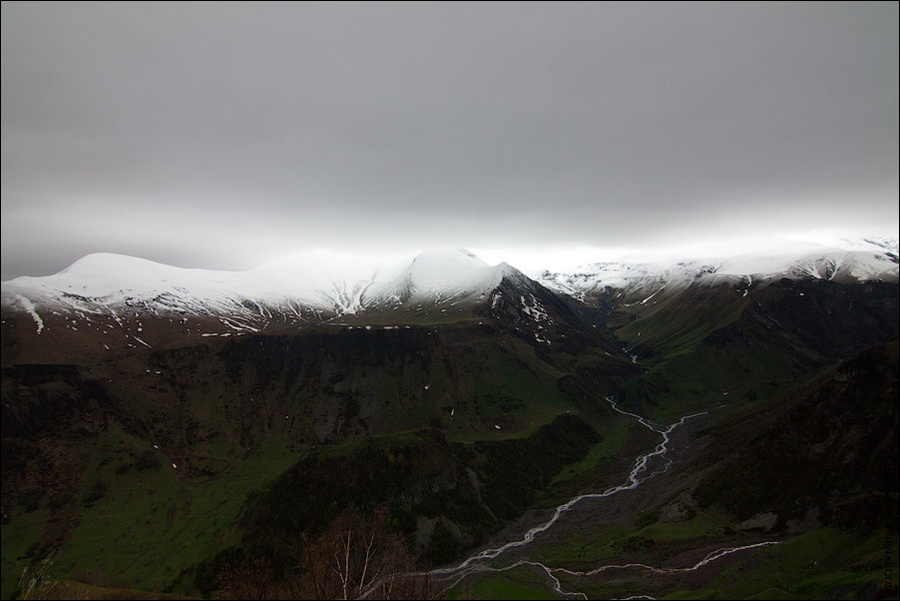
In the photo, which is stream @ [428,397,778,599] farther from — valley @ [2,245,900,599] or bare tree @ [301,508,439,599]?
bare tree @ [301,508,439,599]

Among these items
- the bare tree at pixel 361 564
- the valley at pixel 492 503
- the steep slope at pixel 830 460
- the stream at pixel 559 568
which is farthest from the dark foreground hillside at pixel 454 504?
the stream at pixel 559 568

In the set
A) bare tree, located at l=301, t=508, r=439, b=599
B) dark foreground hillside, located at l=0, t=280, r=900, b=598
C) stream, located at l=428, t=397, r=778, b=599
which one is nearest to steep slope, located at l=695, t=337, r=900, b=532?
dark foreground hillside, located at l=0, t=280, r=900, b=598

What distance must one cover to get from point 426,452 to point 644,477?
3427 inches

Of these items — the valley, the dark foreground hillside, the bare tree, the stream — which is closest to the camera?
the bare tree

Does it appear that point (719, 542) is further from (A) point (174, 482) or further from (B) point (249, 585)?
(A) point (174, 482)

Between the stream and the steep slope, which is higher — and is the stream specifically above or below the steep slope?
below

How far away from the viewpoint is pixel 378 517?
122375 millimetres

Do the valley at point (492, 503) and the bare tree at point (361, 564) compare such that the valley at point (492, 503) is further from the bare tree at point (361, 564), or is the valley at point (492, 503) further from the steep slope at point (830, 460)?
the bare tree at point (361, 564)

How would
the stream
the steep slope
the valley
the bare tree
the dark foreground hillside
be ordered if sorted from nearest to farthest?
the bare tree → the dark foreground hillside → the valley → the stream → the steep slope

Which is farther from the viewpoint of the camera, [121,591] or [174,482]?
[174,482]

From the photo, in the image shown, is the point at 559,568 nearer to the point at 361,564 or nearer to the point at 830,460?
the point at 361,564

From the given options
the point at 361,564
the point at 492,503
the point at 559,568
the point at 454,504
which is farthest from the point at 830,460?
the point at 361,564

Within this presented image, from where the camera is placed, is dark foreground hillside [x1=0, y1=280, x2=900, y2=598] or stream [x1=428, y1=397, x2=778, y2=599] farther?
stream [x1=428, y1=397, x2=778, y2=599]

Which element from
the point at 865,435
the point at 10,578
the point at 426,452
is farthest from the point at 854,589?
the point at 10,578
